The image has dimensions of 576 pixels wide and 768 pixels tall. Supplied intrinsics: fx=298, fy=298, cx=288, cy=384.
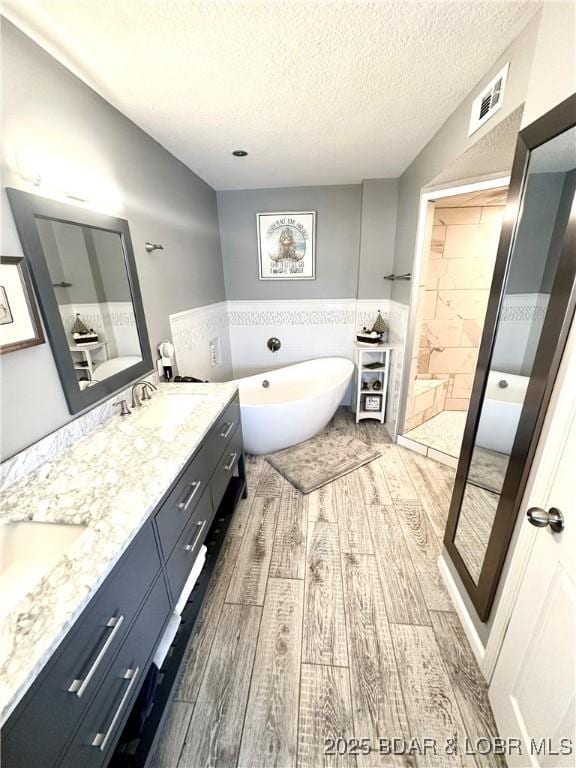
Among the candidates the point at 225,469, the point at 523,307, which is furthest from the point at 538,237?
the point at 225,469

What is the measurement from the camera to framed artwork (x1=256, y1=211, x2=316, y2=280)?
124 inches

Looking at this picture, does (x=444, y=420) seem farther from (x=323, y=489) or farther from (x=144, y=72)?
(x=144, y=72)

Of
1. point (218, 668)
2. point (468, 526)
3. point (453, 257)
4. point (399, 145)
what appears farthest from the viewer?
point (453, 257)

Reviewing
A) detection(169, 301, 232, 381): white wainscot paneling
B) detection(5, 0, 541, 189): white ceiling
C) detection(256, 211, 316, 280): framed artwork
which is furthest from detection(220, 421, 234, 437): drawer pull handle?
detection(256, 211, 316, 280): framed artwork

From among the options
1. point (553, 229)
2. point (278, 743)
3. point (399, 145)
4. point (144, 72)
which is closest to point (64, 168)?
point (144, 72)

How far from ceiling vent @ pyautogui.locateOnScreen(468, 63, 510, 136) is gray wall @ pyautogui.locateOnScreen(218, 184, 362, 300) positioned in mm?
1730

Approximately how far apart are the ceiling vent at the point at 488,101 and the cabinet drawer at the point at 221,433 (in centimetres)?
189

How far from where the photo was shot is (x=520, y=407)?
1.06 m

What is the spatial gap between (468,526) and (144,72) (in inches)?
101

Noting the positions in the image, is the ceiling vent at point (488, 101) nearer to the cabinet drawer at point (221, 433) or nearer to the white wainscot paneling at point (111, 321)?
the cabinet drawer at point (221, 433)

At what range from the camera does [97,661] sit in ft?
2.39

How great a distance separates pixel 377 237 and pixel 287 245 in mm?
942

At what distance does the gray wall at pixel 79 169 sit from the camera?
1072 mm

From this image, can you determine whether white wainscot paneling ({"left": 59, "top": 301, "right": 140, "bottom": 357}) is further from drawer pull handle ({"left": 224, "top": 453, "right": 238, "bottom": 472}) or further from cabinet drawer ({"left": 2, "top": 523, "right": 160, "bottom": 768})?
cabinet drawer ({"left": 2, "top": 523, "right": 160, "bottom": 768})
